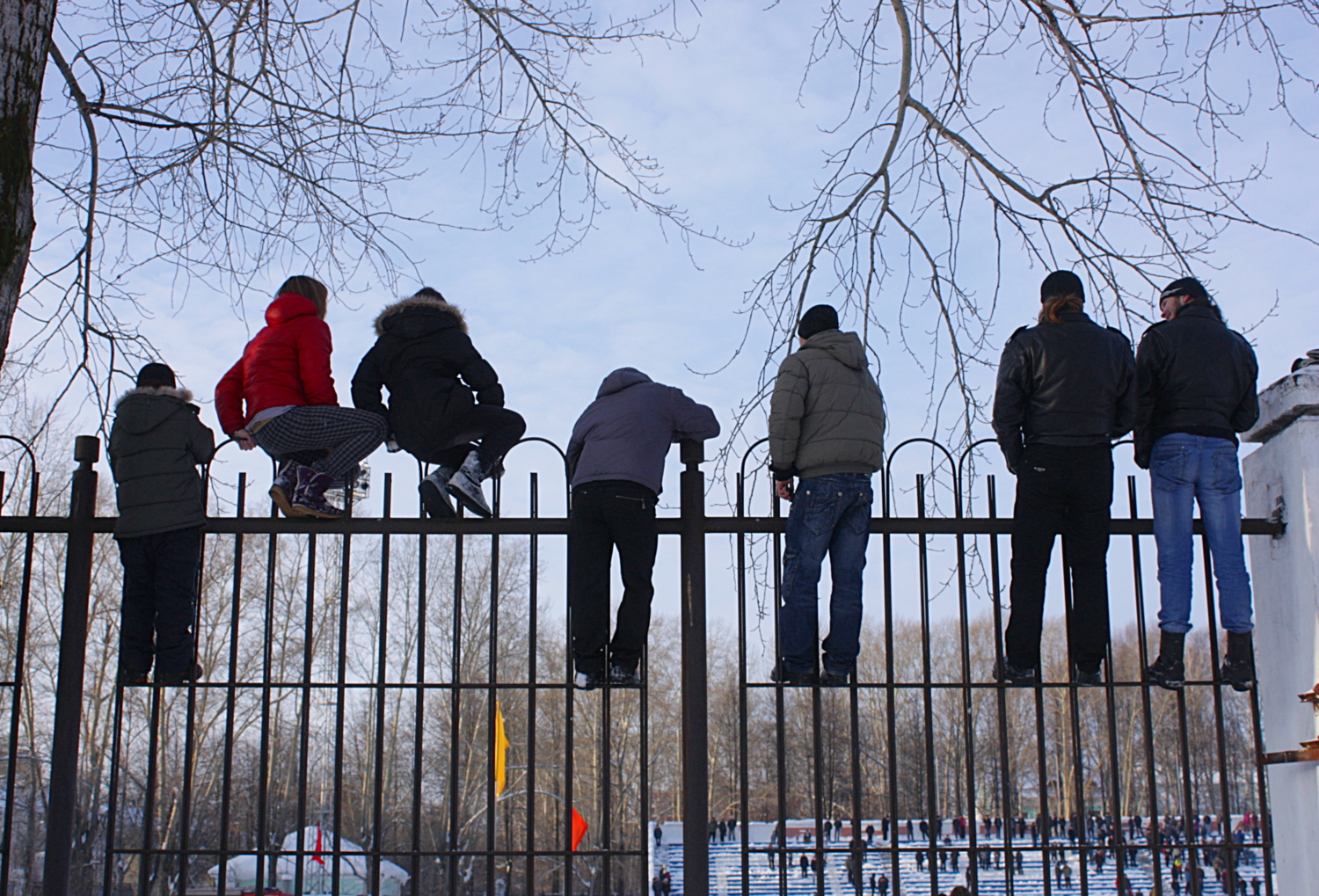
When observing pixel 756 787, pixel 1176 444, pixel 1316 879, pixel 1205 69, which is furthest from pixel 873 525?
pixel 756 787

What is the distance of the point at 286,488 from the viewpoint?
4910 millimetres

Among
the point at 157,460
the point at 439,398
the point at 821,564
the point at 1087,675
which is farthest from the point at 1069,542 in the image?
the point at 157,460

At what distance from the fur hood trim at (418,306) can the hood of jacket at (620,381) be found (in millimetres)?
765

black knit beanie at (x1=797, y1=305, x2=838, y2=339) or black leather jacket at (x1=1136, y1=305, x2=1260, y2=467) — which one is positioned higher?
black knit beanie at (x1=797, y1=305, x2=838, y2=339)

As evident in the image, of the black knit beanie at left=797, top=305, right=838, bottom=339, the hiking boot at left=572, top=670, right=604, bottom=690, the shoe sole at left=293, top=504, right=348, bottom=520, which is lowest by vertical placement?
the hiking boot at left=572, top=670, right=604, bottom=690

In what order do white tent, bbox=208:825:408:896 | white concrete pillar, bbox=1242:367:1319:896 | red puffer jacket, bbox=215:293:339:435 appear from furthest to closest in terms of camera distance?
white tent, bbox=208:825:408:896, red puffer jacket, bbox=215:293:339:435, white concrete pillar, bbox=1242:367:1319:896

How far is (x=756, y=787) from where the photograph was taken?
30.5 meters

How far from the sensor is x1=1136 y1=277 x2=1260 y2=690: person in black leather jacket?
193 inches

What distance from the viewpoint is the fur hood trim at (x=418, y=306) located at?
5363 mm

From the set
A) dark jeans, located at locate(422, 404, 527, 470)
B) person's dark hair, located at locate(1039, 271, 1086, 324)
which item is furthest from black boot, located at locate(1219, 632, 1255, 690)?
dark jeans, located at locate(422, 404, 527, 470)

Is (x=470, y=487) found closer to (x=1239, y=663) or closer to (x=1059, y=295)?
(x=1059, y=295)

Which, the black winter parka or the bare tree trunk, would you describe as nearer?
the bare tree trunk

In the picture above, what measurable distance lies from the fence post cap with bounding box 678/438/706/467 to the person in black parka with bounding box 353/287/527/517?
0.76m

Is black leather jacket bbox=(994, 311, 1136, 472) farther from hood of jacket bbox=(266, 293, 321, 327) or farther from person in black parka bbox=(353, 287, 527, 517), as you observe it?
hood of jacket bbox=(266, 293, 321, 327)
